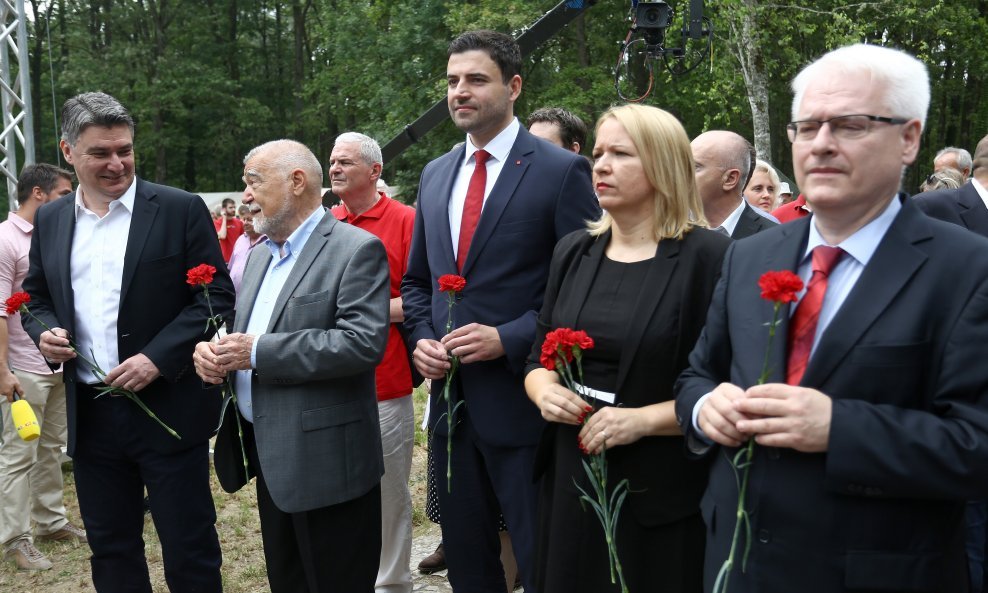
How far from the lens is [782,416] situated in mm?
1861

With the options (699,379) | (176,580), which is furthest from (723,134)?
(176,580)

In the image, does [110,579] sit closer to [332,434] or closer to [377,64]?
[332,434]

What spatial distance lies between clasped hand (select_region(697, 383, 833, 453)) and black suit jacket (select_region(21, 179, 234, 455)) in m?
2.58

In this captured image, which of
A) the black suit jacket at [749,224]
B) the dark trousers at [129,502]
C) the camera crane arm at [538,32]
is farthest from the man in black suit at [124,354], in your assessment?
the camera crane arm at [538,32]

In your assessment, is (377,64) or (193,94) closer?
(377,64)

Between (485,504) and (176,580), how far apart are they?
1428mm

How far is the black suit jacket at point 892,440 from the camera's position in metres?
1.79

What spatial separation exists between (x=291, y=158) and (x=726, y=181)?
78.5 inches

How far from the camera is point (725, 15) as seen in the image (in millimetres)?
15164

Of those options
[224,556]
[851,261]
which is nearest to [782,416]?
[851,261]

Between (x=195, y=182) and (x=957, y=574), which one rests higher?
(x=195, y=182)

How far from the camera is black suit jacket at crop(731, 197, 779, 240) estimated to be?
3986mm

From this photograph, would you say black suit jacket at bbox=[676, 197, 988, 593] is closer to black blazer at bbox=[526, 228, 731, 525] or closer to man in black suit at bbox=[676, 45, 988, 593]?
man in black suit at bbox=[676, 45, 988, 593]

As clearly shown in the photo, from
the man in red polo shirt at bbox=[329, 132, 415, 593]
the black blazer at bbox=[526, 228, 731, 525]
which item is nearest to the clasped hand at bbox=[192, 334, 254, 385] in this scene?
the man in red polo shirt at bbox=[329, 132, 415, 593]
